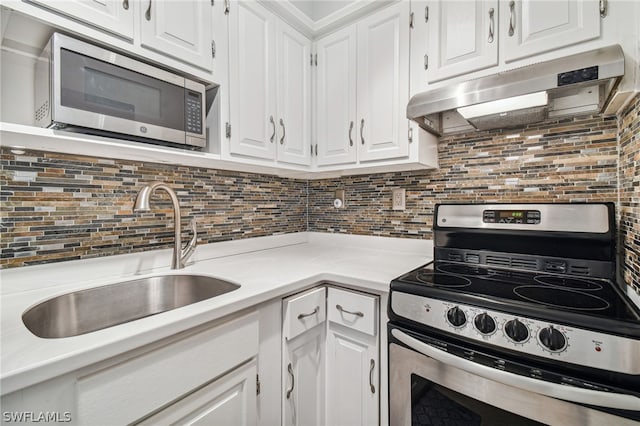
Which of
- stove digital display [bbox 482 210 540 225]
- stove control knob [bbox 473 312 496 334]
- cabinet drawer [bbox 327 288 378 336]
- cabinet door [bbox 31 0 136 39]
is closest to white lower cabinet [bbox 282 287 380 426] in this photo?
cabinet drawer [bbox 327 288 378 336]

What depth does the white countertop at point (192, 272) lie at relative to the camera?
592mm

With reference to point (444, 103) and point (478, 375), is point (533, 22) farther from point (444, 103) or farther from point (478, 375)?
point (478, 375)

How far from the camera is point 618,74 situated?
2.76ft

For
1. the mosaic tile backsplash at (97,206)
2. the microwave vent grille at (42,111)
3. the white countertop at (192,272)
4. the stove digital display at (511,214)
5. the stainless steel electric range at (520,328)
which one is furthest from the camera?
the stove digital display at (511,214)

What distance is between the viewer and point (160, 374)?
28.8 inches

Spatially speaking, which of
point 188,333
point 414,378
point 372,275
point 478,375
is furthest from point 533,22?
point 188,333

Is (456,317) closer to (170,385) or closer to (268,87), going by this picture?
(170,385)

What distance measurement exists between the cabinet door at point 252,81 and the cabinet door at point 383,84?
0.50 m

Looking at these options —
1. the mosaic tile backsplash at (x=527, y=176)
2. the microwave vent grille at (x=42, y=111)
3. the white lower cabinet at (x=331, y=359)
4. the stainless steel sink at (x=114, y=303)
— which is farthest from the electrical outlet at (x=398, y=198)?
the microwave vent grille at (x=42, y=111)

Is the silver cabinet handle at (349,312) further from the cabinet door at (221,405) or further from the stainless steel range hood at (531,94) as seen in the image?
the stainless steel range hood at (531,94)

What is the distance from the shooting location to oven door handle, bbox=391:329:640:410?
66cm

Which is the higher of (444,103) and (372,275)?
(444,103)

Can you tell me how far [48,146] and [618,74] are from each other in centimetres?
188

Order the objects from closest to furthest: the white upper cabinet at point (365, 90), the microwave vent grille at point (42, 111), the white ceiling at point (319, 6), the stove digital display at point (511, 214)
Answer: the microwave vent grille at point (42, 111) < the stove digital display at point (511, 214) < the white upper cabinet at point (365, 90) < the white ceiling at point (319, 6)
